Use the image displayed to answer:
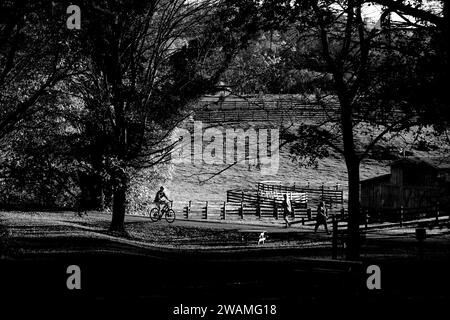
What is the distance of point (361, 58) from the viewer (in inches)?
582

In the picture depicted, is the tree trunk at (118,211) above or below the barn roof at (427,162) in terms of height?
below

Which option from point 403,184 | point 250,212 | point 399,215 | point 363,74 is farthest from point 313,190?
point 363,74

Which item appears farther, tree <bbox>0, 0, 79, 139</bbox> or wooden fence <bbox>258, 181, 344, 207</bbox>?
wooden fence <bbox>258, 181, 344, 207</bbox>

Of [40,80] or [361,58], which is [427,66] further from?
[40,80]

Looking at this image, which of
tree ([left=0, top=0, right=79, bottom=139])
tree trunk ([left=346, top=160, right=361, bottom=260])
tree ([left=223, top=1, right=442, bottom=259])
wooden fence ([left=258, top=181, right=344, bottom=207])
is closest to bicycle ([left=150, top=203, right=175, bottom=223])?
tree ([left=0, top=0, right=79, bottom=139])

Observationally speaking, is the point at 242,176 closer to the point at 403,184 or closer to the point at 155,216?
the point at 403,184

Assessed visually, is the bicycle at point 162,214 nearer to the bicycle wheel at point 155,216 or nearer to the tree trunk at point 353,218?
the bicycle wheel at point 155,216

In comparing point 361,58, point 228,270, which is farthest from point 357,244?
point 361,58

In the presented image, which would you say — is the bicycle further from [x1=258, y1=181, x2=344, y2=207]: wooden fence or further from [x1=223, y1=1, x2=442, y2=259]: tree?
[x1=258, y1=181, x2=344, y2=207]: wooden fence

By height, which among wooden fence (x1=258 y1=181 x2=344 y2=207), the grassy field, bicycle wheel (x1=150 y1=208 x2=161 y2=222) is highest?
the grassy field

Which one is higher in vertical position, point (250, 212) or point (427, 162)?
point (427, 162)

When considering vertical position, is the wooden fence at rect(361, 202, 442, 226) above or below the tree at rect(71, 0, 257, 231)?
below

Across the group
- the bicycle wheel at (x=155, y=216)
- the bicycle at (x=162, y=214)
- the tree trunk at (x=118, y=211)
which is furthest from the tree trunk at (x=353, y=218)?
the bicycle wheel at (x=155, y=216)

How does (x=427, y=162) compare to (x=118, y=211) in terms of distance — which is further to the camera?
(x=427, y=162)
